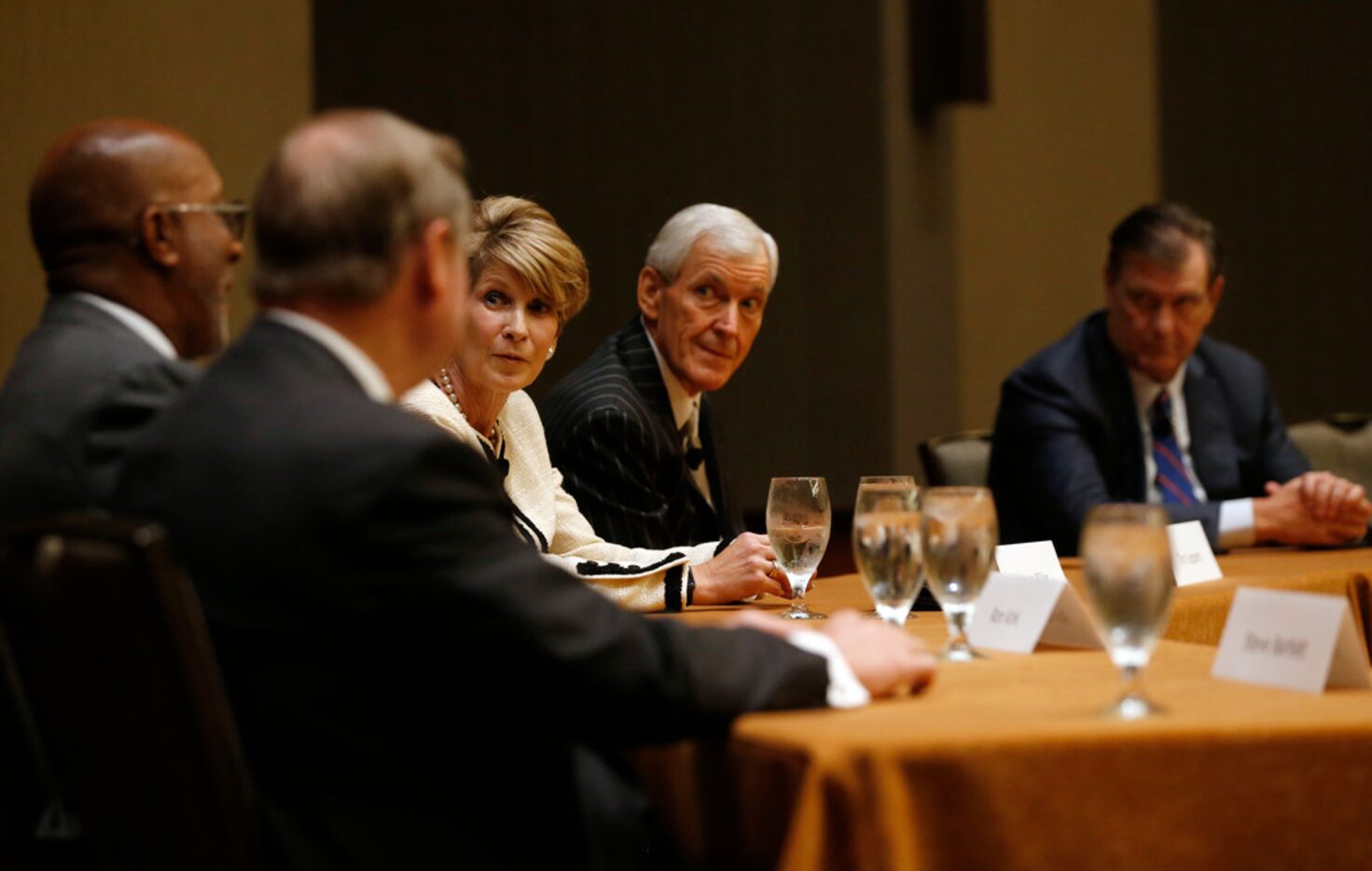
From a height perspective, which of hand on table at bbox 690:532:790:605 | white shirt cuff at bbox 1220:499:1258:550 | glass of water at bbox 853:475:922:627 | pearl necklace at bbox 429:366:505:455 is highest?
pearl necklace at bbox 429:366:505:455

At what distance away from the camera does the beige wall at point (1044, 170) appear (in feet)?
18.9

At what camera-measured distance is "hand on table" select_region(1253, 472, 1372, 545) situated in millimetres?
3203

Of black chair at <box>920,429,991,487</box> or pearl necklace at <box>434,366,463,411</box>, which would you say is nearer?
pearl necklace at <box>434,366,463,411</box>

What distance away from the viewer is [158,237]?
1817 millimetres

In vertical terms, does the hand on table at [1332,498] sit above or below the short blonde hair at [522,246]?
below

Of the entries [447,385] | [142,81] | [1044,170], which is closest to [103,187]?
[447,385]

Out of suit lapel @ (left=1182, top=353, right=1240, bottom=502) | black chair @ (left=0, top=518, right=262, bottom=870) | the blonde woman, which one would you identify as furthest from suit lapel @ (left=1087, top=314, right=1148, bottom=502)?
black chair @ (left=0, top=518, right=262, bottom=870)

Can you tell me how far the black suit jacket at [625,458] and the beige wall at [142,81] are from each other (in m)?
1.36

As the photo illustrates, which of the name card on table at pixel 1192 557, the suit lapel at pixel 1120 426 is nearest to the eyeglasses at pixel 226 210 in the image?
the name card on table at pixel 1192 557

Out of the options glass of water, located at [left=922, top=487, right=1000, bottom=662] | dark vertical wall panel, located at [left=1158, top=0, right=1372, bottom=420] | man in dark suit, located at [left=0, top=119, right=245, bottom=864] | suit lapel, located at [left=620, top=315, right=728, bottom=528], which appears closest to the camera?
glass of water, located at [left=922, top=487, right=1000, bottom=662]

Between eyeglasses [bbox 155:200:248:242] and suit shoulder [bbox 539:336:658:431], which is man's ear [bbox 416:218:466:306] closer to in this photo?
eyeglasses [bbox 155:200:248:242]

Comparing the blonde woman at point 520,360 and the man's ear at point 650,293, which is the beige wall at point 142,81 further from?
the blonde woman at point 520,360

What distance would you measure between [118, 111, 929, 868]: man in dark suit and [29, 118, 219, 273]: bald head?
528 mm

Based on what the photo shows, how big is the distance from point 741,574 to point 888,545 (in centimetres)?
65
